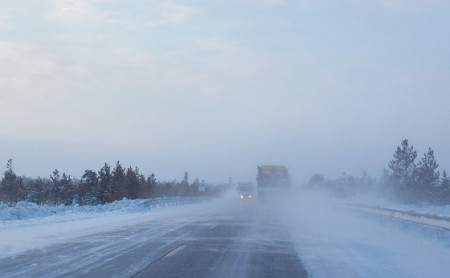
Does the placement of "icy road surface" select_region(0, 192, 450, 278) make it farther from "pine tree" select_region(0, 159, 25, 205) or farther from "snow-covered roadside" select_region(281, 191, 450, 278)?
"pine tree" select_region(0, 159, 25, 205)

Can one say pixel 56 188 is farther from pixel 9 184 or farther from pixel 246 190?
pixel 246 190

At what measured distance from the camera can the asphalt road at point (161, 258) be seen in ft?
41.8

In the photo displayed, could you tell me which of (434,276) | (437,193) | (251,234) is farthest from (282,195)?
(434,276)

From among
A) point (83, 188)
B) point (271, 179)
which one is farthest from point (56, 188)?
point (271, 179)

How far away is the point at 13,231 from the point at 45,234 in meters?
2.08

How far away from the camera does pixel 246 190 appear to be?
8512 cm

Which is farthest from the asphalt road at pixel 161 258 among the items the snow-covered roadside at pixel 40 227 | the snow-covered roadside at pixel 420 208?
the snow-covered roadside at pixel 420 208

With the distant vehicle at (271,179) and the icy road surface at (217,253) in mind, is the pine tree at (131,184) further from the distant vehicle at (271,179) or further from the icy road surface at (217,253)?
the icy road surface at (217,253)

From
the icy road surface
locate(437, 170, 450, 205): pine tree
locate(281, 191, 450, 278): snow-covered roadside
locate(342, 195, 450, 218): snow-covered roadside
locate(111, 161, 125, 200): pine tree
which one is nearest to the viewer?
the icy road surface

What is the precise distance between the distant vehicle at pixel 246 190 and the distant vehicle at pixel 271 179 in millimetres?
16230

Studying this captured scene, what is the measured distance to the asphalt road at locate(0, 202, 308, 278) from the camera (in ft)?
41.8

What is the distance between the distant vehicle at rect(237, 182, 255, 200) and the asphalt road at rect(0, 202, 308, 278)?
6215cm

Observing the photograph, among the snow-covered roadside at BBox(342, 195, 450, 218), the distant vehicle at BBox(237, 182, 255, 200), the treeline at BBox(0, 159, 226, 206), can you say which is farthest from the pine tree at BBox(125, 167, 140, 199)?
the snow-covered roadside at BBox(342, 195, 450, 218)

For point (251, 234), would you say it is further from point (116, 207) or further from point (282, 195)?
point (282, 195)
